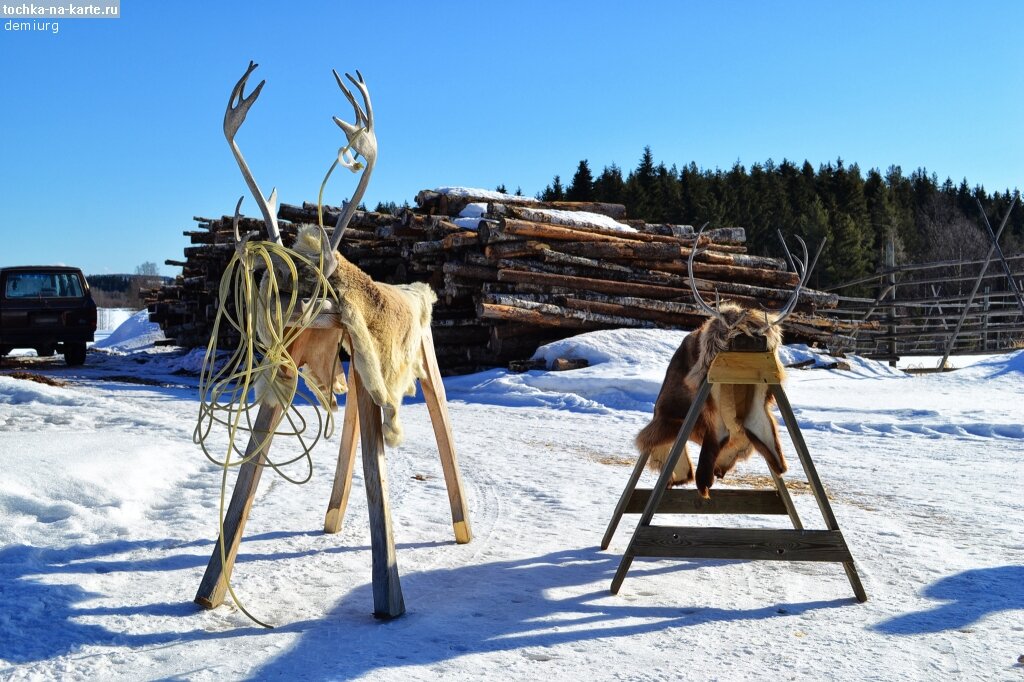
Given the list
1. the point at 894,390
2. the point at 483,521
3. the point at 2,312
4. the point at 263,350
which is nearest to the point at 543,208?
the point at 894,390

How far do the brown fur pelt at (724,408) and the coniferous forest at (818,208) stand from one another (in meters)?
43.4

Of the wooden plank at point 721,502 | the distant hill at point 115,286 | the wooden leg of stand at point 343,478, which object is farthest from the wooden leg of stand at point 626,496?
the distant hill at point 115,286

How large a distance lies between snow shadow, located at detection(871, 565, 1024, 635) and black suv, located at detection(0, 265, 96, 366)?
58.6 feet

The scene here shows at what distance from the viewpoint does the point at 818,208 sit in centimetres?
4912

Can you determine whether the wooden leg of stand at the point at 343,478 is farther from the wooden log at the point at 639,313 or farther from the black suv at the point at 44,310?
the black suv at the point at 44,310

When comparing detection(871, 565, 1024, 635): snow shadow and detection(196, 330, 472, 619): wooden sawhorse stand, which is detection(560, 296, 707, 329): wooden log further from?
detection(196, 330, 472, 619): wooden sawhorse stand

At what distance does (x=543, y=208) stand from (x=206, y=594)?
595 inches

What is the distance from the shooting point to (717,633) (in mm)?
3180

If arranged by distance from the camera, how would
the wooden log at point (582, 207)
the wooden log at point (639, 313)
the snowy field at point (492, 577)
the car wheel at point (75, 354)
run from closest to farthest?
the snowy field at point (492, 577), the wooden log at point (639, 313), the car wheel at point (75, 354), the wooden log at point (582, 207)

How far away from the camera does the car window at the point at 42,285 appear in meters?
17.3

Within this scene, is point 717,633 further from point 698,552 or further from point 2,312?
point 2,312

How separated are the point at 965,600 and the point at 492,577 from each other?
2.10m

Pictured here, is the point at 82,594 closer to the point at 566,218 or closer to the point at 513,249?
the point at 513,249

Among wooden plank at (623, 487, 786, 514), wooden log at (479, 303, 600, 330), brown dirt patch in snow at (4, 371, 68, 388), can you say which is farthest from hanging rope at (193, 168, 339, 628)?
wooden log at (479, 303, 600, 330)
